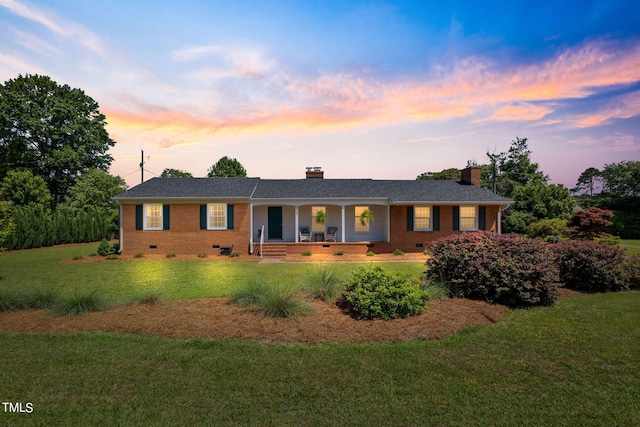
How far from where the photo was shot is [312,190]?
20.3 m

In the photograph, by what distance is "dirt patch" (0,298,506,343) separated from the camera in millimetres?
5391

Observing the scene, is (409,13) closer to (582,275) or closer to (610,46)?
(610,46)

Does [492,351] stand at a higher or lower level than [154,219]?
lower

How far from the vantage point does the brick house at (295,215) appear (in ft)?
60.0

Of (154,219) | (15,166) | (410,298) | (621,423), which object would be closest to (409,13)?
(410,298)

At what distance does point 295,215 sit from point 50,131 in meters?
28.3

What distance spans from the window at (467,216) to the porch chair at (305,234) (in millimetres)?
9274

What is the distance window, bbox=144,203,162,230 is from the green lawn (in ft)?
44.4

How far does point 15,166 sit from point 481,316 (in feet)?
135

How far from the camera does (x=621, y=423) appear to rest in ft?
10.4

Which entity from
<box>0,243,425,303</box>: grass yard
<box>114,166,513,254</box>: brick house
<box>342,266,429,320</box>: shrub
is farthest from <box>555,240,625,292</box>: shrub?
<box>114,166,513,254</box>: brick house

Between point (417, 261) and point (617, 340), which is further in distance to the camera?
point (417, 261)

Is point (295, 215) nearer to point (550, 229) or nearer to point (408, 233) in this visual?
point (408, 233)

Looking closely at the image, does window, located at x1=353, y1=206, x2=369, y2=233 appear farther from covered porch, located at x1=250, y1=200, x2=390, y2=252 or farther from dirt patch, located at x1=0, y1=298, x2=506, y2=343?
dirt patch, located at x1=0, y1=298, x2=506, y2=343
